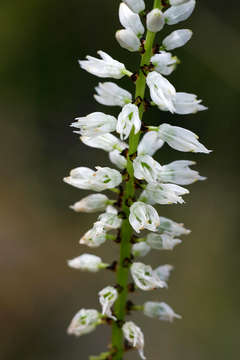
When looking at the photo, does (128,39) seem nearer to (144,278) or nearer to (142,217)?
(142,217)

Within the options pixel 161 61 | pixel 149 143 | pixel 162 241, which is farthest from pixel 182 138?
pixel 162 241

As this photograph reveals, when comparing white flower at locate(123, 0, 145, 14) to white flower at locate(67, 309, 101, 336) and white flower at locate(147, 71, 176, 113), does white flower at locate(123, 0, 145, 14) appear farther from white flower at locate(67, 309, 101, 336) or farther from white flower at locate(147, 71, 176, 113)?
white flower at locate(67, 309, 101, 336)

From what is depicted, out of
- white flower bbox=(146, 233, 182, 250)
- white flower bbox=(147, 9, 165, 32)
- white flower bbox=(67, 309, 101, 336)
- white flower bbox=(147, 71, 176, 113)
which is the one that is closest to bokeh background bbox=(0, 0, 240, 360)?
white flower bbox=(67, 309, 101, 336)

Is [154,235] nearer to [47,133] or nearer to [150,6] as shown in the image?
[150,6]

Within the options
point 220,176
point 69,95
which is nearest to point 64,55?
point 69,95

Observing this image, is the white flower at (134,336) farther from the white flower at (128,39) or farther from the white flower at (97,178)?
the white flower at (128,39)

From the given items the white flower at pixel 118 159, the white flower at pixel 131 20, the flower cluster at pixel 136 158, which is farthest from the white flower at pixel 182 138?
the white flower at pixel 131 20
